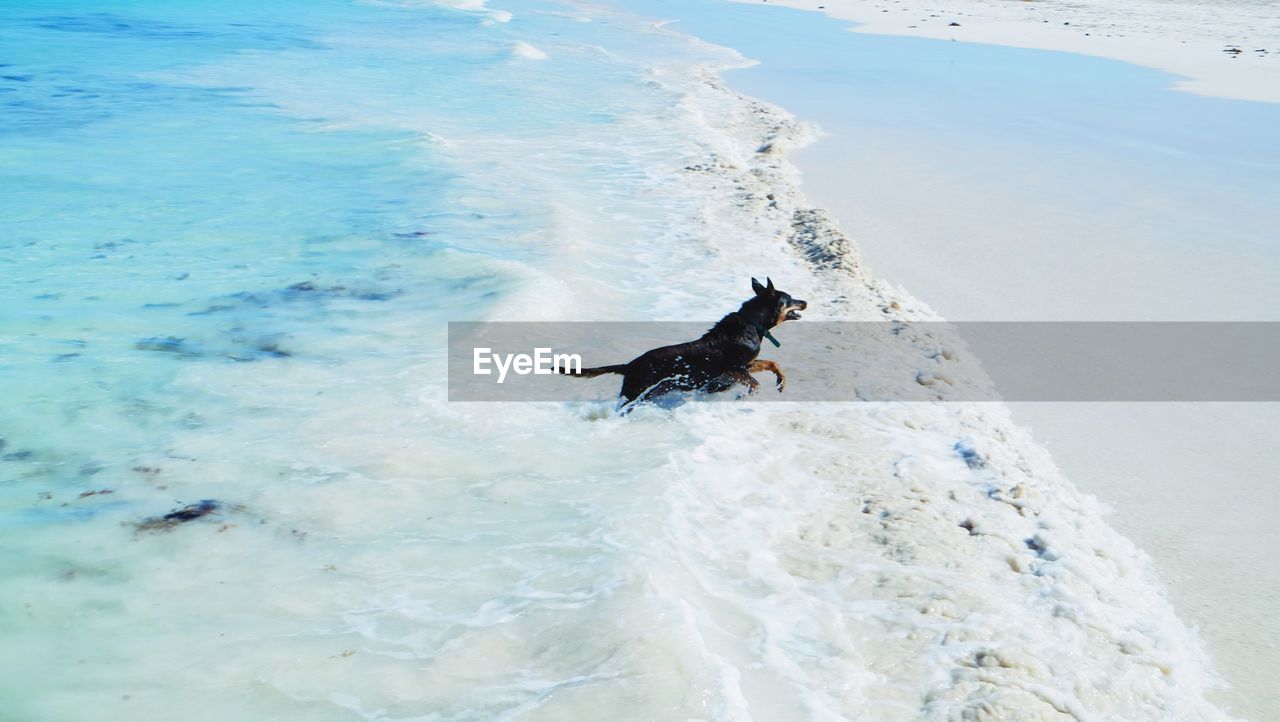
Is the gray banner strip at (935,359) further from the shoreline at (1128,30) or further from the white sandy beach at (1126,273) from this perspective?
the shoreline at (1128,30)

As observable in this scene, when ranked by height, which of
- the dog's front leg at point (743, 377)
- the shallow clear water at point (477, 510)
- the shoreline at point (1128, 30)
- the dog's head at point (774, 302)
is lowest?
the shallow clear water at point (477, 510)

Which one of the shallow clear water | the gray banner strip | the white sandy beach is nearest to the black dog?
the shallow clear water

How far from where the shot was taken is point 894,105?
17.9 metres

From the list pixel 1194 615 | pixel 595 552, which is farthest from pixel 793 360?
pixel 1194 615

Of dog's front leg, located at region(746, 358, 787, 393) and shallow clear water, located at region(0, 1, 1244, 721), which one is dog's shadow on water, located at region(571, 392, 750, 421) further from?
dog's front leg, located at region(746, 358, 787, 393)

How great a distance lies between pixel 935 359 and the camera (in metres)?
7.41

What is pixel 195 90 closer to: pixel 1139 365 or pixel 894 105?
pixel 894 105

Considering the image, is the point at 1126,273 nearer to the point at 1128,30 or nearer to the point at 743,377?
the point at 743,377

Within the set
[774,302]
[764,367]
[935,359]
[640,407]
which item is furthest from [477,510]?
[935,359]

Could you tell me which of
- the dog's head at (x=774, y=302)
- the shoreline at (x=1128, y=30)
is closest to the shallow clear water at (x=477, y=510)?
the dog's head at (x=774, y=302)

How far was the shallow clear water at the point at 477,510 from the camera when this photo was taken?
13.4 feet

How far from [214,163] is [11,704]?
12.1 meters

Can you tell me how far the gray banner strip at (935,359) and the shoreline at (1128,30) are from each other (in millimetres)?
15223

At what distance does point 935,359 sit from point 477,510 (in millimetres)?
3899
